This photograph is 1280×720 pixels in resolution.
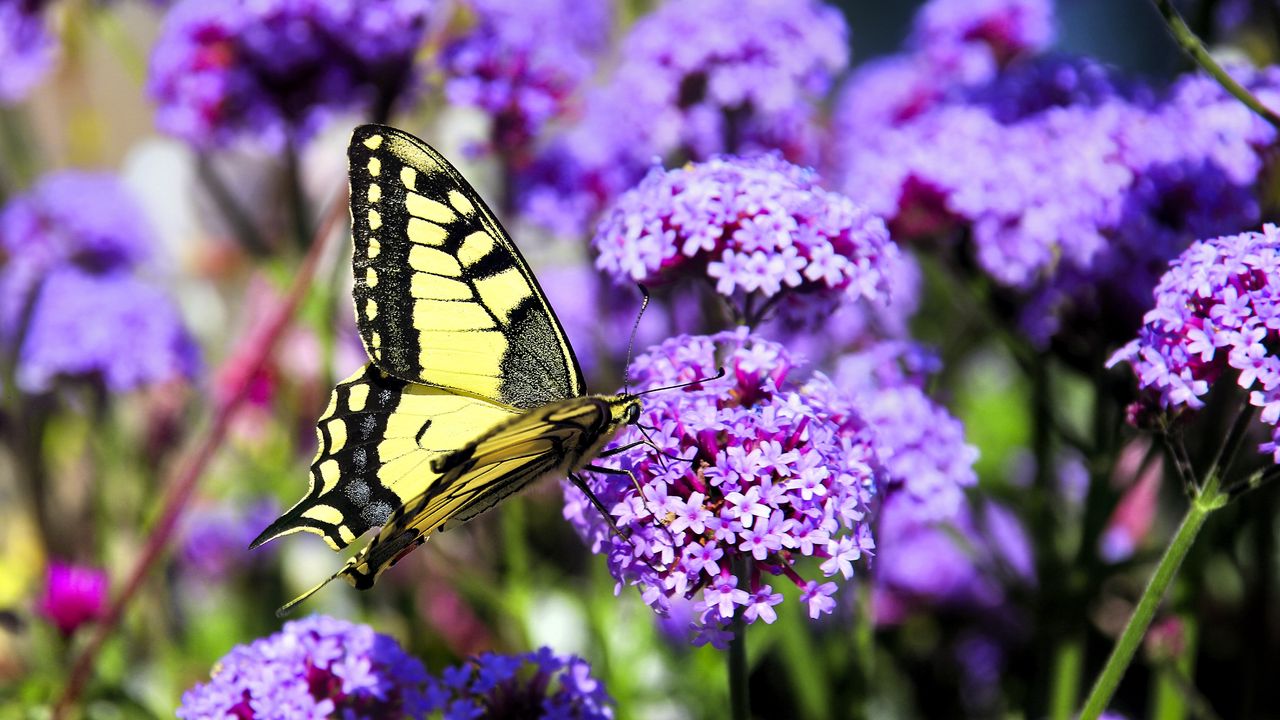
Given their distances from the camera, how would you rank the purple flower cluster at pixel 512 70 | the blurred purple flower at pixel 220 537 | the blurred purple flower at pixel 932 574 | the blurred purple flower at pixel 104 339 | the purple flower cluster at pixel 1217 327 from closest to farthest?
the purple flower cluster at pixel 1217 327 → the purple flower cluster at pixel 512 70 → the blurred purple flower at pixel 104 339 → the blurred purple flower at pixel 932 574 → the blurred purple flower at pixel 220 537

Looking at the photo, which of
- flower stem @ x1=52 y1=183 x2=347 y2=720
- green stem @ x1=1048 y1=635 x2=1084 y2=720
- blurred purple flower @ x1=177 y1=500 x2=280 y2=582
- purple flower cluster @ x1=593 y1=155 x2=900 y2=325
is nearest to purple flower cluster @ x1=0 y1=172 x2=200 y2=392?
blurred purple flower @ x1=177 y1=500 x2=280 y2=582

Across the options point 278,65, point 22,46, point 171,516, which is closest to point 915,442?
point 171,516

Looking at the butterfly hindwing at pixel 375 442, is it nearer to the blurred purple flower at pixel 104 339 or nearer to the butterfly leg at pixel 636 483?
the butterfly leg at pixel 636 483

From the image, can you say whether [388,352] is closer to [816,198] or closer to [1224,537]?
[816,198]

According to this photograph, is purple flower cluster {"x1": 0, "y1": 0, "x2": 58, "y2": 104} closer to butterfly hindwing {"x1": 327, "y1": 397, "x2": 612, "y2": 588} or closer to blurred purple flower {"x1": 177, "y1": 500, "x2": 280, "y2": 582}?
blurred purple flower {"x1": 177, "y1": 500, "x2": 280, "y2": 582}

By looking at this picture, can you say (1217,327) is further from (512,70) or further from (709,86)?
(512,70)

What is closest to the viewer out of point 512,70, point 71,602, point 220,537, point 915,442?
point 915,442

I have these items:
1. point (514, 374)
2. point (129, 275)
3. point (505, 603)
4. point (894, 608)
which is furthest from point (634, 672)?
point (129, 275)

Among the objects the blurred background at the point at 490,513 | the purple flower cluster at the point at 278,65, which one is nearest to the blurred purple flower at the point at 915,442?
the blurred background at the point at 490,513
